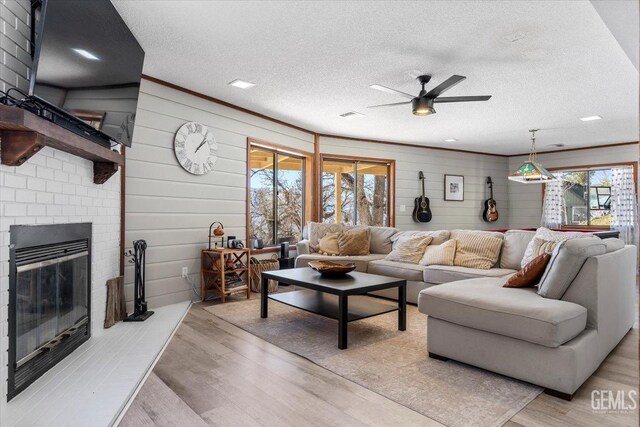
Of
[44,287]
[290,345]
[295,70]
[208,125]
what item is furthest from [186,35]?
[290,345]

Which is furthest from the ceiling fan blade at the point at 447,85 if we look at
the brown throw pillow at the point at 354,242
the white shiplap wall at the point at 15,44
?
the white shiplap wall at the point at 15,44

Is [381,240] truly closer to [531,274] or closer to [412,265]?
[412,265]

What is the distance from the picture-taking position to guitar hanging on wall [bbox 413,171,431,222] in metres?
7.60

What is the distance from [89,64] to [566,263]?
3210 millimetres

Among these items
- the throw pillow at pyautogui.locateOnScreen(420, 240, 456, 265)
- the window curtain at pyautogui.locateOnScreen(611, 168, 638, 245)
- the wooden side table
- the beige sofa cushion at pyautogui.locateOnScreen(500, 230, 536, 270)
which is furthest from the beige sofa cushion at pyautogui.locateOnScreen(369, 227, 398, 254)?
the window curtain at pyautogui.locateOnScreen(611, 168, 638, 245)

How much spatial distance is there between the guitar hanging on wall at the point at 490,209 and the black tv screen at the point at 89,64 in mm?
Answer: 7660

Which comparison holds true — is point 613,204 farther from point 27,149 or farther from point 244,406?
point 27,149

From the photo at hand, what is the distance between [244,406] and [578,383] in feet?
5.98

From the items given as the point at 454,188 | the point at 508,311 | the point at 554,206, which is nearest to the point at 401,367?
the point at 508,311

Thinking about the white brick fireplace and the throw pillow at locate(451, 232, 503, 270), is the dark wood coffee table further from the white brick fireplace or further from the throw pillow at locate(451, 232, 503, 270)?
the white brick fireplace

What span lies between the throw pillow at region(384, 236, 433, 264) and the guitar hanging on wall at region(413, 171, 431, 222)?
2.94 metres

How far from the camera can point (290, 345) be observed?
2.88 metres

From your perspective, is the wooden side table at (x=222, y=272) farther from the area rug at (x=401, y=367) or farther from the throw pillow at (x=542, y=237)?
the throw pillow at (x=542, y=237)

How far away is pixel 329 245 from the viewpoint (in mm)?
5164
